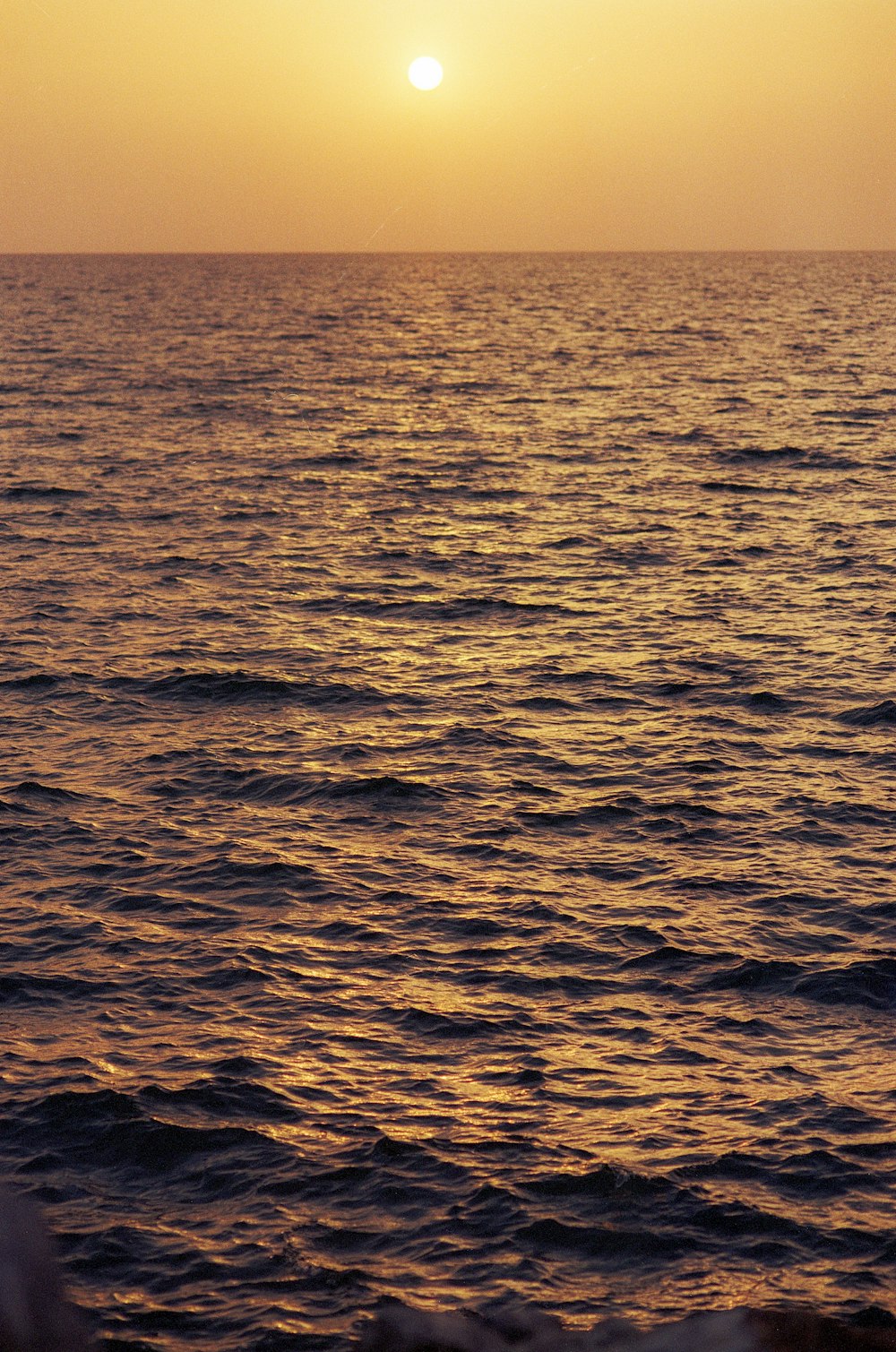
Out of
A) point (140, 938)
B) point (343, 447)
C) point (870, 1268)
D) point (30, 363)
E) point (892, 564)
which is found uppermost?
point (30, 363)

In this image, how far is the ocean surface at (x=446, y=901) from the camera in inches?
521

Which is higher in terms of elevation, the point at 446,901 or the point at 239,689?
the point at 239,689

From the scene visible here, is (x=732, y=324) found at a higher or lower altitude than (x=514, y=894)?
higher

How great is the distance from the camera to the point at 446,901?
65.4ft

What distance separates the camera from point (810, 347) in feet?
328

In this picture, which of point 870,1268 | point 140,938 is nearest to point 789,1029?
point 870,1268

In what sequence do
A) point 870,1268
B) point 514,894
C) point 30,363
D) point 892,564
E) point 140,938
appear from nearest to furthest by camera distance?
point 870,1268 < point 140,938 < point 514,894 < point 892,564 < point 30,363

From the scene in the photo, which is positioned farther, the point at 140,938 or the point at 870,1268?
the point at 140,938

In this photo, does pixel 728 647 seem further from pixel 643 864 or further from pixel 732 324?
pixel 732 324

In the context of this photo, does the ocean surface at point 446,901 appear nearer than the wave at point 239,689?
Yes

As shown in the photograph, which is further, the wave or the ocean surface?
the wave

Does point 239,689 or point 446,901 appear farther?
point 239,689

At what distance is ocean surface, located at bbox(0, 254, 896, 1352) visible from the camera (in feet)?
43.4

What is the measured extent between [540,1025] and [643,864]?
16.1 feet
